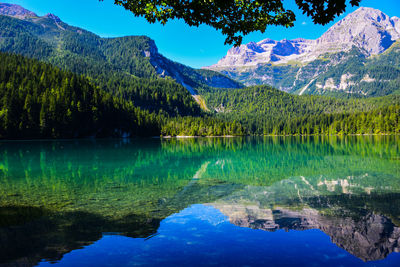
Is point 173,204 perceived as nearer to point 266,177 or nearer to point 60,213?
point 60,213

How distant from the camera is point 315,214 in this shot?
1323 cm

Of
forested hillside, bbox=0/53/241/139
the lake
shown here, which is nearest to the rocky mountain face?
the lake

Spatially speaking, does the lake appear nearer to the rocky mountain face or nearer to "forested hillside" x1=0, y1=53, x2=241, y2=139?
the rocky mountain face

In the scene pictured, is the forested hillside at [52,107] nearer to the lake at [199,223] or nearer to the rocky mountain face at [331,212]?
the lake at [199,223]

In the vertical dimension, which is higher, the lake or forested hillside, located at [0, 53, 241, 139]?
forested hillside, located at [0, 53, 241, 139]

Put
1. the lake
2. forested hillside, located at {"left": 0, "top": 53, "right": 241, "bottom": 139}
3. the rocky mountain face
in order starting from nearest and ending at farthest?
the lake, the rocky mountain face, forested hillside, located at {"left": 0, "top": 53, "right": 241, "bottom": 139}

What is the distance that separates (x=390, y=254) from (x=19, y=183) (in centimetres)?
2410

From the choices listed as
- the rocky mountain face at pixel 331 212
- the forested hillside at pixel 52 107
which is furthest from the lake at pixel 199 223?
the forested hillside at pixel 52 107

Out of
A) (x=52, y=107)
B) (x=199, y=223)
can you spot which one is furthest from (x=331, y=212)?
(x=52, y=107)

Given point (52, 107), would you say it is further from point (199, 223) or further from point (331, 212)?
point (331, 212)

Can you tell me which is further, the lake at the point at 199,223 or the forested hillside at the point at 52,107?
the forested hillside at the point at 52,107

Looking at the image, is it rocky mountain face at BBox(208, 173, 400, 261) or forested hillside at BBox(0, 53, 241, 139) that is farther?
forested hillside at BBox(0, 53, 241, 139)

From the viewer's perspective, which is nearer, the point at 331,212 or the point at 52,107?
the point at 331,212

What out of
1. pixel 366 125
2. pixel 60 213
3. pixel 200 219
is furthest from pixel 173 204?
pixel 366 125
